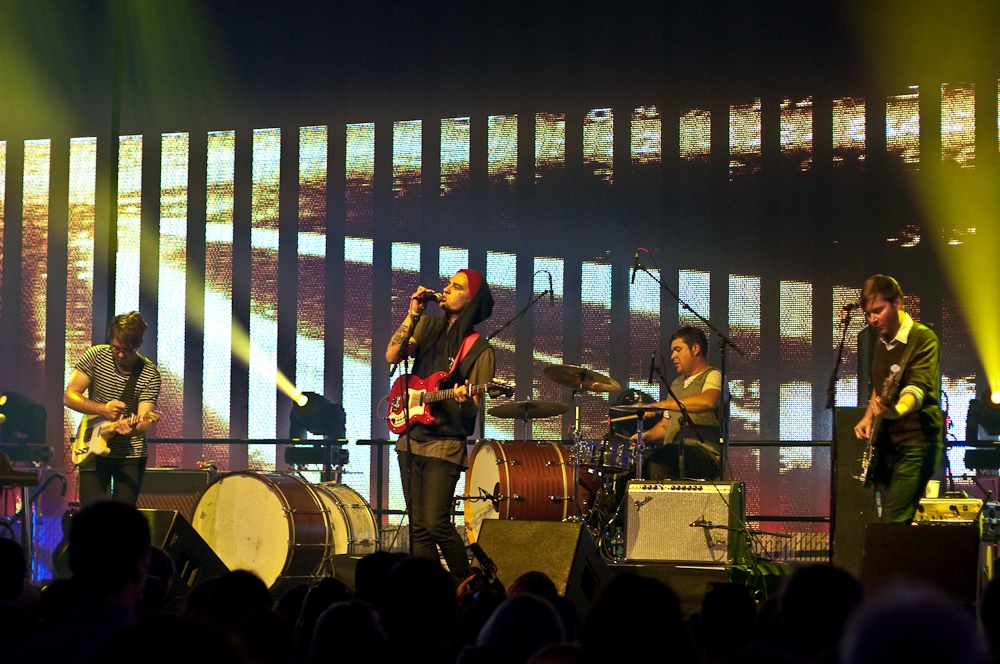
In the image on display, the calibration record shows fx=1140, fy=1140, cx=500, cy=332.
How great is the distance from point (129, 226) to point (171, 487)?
448 cm

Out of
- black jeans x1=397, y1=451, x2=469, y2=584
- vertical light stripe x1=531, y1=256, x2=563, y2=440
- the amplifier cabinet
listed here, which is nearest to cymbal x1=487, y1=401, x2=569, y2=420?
the amplifier cabinet

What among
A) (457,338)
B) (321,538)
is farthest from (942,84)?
(321,538)

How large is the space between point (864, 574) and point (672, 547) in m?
2.32

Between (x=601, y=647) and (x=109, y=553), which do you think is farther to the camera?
(x=109, y=553)

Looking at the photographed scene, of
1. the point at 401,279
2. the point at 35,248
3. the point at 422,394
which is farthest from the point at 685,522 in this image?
the point at 35,248

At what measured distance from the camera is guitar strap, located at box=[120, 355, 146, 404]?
25.4 feet

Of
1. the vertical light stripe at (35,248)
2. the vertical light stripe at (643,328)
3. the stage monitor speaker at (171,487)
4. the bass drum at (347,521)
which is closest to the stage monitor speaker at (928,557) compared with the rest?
the bass drum at (347,521)

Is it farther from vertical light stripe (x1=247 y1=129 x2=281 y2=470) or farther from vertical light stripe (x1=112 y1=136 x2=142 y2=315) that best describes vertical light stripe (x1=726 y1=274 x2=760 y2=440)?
vertical light stripe (x1=112 y1=136 x2=142 y2=315)

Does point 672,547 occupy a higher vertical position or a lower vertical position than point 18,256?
lower

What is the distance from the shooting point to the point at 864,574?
5238 millimetres

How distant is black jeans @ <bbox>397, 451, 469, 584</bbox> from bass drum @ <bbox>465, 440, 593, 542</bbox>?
1.17m

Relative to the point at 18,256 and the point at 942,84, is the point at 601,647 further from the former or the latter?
the point at 18,256

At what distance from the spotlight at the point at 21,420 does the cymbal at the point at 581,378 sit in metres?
6.38

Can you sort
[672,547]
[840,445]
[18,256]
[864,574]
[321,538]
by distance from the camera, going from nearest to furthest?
[864,574] < [840,445] < [672,547] < [321,538] < [18,256]
